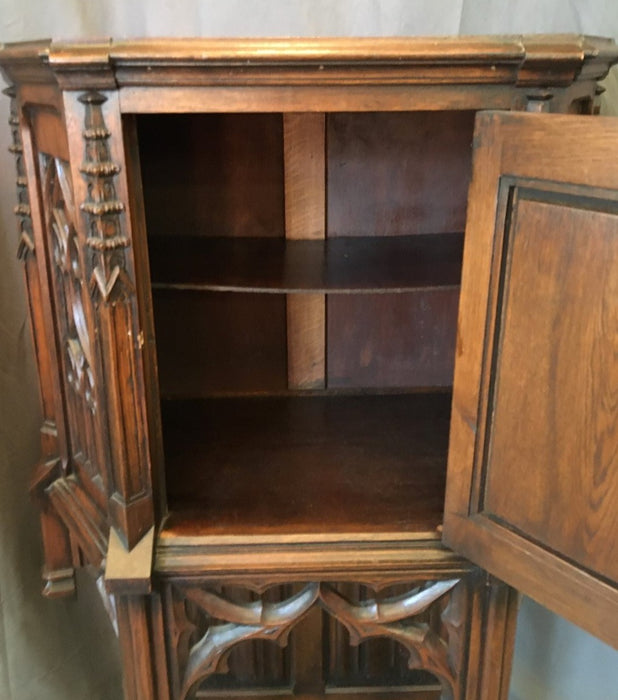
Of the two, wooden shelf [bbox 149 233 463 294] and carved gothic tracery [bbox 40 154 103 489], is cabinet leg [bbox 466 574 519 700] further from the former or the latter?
carved gothic tracery [bbox 40 154 103 489]

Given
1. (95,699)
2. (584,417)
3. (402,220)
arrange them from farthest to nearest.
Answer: (95,699) → (402,220) → (584,417)

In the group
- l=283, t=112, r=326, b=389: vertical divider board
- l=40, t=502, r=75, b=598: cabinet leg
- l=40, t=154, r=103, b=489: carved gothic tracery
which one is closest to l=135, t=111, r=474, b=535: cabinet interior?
l=283, t=112, r=326, b=389: vertical divider board

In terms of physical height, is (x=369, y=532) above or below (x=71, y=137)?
below

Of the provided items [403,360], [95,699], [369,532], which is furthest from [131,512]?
[95,699]

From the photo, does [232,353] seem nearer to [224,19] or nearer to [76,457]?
[76,457]

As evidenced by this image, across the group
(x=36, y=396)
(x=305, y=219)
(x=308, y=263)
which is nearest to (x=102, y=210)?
(x=308, y=263)

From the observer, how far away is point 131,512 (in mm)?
890

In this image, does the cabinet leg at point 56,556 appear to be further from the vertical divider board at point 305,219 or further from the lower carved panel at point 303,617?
the vertical divider board at point 305,219

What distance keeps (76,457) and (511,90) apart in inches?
29.4

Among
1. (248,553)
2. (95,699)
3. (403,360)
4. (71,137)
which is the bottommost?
(95,699)

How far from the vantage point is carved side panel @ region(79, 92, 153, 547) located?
76cm

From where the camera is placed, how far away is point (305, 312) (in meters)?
1.27

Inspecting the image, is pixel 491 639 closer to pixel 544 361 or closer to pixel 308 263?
pixel 544 361

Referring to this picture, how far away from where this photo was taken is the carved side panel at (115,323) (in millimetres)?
759
